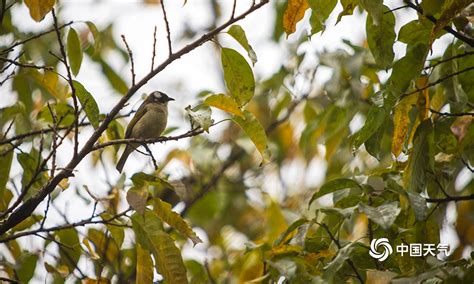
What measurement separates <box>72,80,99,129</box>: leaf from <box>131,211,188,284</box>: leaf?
0.46 m

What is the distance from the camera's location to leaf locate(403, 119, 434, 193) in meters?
3.35

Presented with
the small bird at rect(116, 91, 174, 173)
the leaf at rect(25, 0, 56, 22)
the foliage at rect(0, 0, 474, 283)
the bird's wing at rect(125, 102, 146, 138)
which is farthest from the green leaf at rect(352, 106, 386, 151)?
the bird's wing at rect(125, 102, 146, 138)

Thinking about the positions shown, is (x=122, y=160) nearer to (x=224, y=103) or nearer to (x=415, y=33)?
(x=224, y=103)

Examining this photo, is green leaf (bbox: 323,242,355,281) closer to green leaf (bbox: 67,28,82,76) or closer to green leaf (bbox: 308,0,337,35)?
green leaf (bbox: 308,0,337,35)

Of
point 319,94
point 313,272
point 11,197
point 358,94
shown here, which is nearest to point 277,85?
point 358,94

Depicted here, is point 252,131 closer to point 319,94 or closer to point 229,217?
point 319,94

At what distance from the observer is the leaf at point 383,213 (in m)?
3.04

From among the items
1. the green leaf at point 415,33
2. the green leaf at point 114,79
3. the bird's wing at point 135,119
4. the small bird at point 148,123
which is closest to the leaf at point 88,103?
the green leaf at point 415,33

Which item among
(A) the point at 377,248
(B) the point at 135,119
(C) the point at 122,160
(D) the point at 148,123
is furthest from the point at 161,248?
(B) the point at 135,119

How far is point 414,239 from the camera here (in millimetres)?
3518

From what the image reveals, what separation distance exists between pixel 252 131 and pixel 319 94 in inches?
146

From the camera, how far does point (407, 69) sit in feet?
11.3

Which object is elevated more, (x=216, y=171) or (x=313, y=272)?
(x=216, y=171)

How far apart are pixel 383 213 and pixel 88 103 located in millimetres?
1319
